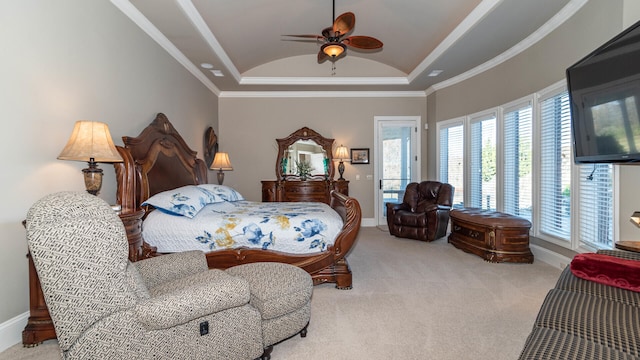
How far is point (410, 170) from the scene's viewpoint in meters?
6.67

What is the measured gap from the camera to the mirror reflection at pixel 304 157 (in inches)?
256

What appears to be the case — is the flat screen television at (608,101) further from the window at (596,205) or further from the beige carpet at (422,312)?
the beige carpet at (422,312)

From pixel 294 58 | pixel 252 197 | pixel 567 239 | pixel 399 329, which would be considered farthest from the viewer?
pixel 252 197

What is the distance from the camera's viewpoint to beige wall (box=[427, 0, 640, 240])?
271cm

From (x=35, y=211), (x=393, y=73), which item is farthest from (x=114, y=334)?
(x=393, y=73)

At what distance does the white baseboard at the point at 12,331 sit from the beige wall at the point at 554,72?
4730 millimetres

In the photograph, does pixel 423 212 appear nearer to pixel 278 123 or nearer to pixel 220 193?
pixel 220 193

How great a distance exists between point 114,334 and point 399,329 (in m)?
1.79

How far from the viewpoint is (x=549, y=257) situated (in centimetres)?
382

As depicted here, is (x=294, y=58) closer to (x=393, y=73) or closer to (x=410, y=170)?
(x=393, y=73)

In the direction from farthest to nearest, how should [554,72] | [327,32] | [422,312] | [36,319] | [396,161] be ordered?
1. [396,161]
2. [554,72]
3. [327,32]
4. [422,312]
5. [36,319]

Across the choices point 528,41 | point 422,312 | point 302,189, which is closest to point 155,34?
point 302,189

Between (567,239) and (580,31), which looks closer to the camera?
(580,31)

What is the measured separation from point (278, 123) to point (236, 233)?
391 cm
